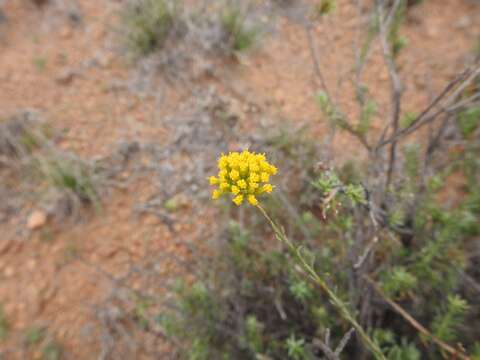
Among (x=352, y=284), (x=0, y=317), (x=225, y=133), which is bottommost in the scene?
(x=0, y=317)

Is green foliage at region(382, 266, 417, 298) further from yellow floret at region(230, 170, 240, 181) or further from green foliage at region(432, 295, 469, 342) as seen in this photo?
yellow floret at region(230, 170, 240, 181)

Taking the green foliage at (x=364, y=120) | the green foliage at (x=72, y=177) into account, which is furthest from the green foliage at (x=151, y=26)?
the green foliage at (x=364, y=120)

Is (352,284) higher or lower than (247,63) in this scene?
lower

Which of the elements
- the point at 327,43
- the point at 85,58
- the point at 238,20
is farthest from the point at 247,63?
the point at 85,58

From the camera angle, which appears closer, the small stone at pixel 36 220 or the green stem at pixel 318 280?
the green stem at pixel 318 280

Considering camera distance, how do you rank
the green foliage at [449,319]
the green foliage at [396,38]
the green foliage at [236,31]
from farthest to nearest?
1. the green foliage at [236,31]
2. the green foliage at [396,38]
3. the green foliage at [449,319]

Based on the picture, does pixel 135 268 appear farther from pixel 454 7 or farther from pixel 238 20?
pixel 454 7

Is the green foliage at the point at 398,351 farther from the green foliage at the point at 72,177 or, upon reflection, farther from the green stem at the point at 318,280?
the green foliage at the point at 72,177
